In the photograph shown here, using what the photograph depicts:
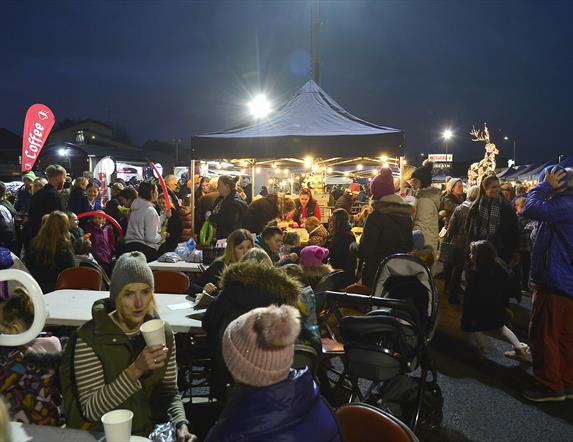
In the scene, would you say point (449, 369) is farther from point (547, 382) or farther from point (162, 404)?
point (162, 404)

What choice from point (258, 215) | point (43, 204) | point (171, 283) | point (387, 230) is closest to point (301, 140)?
point (258, 215)

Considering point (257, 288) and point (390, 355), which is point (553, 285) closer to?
point (390, 355)

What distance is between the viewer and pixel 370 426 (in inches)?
68.9

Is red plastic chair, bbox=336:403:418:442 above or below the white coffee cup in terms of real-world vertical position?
below

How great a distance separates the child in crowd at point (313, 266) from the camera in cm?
451

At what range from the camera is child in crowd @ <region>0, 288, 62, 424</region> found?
209 cm

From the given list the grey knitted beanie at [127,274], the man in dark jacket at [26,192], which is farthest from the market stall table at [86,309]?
the man in dark jacket at [26,192]

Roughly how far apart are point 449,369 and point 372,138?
333 cm

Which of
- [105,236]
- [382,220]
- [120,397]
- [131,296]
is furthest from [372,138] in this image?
[120,397]

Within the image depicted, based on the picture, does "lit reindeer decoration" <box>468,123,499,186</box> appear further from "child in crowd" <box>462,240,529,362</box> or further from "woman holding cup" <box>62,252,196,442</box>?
"woman holding cup" <box>62,252,196,442</box>

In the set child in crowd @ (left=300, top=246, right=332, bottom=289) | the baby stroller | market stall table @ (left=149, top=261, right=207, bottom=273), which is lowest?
the baby stroller

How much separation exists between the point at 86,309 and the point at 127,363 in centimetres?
166

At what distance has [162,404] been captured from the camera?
2451 mm

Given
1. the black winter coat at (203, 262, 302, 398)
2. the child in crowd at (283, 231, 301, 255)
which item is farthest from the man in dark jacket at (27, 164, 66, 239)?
the black winter coat at (203, 262, 302, 398)
